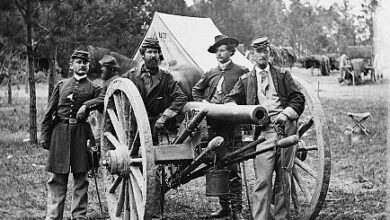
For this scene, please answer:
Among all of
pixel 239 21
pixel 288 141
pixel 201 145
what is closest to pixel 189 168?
pixel 201 145

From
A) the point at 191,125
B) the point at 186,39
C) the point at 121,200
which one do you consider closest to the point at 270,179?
the point at 191,125

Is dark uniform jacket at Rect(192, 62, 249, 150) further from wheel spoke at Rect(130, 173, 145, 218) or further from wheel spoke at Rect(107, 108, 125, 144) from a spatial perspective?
wheel spoke at Rect(130, 173, 145, 218)

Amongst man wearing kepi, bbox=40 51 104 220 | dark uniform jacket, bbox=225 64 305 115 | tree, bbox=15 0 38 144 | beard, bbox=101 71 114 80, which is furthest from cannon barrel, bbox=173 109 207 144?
tree, bbox=15 0 38 144

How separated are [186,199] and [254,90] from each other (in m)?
2.35

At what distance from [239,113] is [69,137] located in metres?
2.09

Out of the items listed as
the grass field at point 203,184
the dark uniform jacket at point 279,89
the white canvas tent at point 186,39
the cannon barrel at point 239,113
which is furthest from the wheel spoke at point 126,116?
the white canvas tent at point 186,39

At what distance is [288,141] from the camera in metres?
4.23

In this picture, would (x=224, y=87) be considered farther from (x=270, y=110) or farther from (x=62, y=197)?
(x=62, y=197)

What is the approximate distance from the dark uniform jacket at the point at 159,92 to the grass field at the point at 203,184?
1469 mm

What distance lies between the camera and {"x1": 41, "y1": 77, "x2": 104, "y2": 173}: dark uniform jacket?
576 cm

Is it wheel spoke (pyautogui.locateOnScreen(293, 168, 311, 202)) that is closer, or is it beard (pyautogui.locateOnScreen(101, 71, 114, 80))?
wheel spoke (pyautogui.locateOnScreen(293, 168, 311, 202))

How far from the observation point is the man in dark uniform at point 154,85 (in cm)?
529

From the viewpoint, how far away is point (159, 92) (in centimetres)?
533

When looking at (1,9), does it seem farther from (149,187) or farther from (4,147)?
(149,187)
